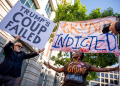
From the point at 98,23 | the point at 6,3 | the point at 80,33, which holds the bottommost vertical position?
the point at 80,33

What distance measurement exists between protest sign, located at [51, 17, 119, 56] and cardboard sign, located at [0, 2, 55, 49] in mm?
974

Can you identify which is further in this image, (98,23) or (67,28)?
(67,28)

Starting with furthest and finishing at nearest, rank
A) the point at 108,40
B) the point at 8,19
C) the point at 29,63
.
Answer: the point at 29,63
the point at 108,40
the point at 8,19

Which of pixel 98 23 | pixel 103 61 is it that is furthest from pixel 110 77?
pixel 98 23

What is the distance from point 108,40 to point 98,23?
1.02 m

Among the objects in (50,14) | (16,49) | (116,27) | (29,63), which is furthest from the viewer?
(50,14)

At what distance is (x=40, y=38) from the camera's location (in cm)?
318

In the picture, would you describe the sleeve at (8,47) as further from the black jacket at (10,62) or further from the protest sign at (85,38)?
the protest sign at (85,38)

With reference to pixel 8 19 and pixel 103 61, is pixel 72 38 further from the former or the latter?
pixel 103 61

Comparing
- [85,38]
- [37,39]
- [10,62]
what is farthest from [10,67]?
[85,38]

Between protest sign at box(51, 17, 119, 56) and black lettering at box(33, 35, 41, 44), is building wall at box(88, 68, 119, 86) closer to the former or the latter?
protest sign at box(51, 17, 119, 56)

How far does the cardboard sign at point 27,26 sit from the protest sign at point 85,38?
3.19 feet

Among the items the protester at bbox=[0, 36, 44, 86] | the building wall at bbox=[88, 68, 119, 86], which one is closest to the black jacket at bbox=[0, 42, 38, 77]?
the protester at bbox=[0, 36, 44, 86]

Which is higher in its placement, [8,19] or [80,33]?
[80,33]
